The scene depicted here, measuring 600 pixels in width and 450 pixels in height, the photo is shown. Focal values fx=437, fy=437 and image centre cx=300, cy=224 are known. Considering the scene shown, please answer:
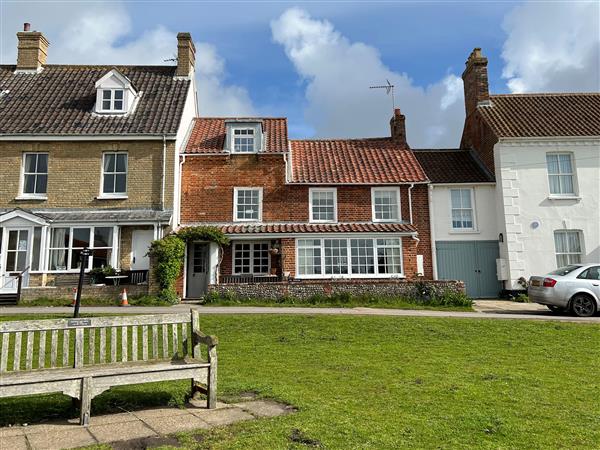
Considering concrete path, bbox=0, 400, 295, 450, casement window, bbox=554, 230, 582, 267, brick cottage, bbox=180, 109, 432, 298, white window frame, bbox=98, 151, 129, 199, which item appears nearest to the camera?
concrete path, bbox=0, 400, 295, 450

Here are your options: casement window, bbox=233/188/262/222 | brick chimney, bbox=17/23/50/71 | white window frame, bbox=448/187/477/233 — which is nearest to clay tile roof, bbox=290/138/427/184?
white window frame, bbox=448/187/477/233

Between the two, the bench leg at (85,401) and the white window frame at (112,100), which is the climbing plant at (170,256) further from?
the bench leg at (85,401)

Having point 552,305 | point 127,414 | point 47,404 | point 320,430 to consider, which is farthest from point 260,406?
point 552,305

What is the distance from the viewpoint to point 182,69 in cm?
2328

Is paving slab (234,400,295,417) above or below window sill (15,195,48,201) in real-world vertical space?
below

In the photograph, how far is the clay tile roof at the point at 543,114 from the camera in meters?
21.3

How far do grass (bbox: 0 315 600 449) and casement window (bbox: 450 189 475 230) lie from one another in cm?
1075

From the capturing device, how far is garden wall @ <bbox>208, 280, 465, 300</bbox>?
17109 millimetres

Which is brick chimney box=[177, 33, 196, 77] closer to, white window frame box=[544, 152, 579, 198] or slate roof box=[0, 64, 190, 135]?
slate roof box=[0, 64, 190, 135]

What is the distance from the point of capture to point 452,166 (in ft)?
76.5

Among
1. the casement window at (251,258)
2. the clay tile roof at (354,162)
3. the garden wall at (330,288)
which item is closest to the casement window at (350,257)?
the casement window at (251,258)

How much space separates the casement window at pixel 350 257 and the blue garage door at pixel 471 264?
2.63 metres

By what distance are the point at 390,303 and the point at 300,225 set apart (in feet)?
19.4

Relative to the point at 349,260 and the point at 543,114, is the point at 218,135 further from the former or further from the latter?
the point at 543,114
